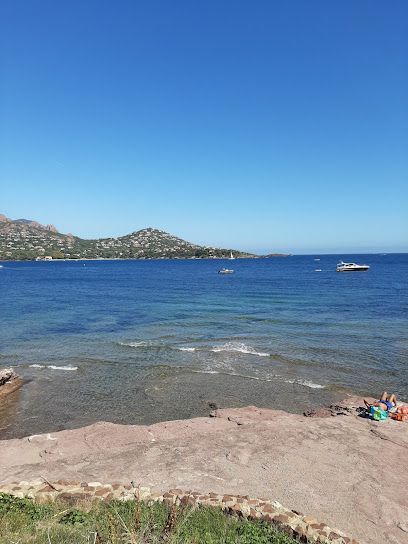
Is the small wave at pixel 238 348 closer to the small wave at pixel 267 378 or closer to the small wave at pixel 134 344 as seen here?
the small wave at pixel 267 378

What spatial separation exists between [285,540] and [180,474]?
4.03 m

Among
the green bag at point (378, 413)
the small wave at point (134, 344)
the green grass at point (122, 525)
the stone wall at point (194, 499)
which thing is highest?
the green grass at point (122, 525)

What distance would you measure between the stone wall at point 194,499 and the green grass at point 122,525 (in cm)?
29

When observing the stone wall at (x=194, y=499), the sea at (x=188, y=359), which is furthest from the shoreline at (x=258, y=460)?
the sea at (x=188, y=359)

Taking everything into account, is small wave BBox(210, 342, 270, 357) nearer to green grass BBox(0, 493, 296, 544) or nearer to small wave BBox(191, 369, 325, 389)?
small wave BBox(191, 369, 325, 389)

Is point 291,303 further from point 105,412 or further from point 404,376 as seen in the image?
point 105,412

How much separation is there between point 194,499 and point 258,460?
3.48 meters

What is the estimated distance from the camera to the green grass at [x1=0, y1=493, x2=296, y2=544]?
24.0ft

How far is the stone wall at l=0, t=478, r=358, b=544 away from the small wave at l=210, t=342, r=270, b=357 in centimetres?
1765

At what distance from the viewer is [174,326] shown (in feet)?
120

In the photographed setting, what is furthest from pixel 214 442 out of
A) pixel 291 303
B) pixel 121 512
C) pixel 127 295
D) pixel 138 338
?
pixel 127 295

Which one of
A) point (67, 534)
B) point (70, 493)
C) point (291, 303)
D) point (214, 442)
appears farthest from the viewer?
point (291, 303)

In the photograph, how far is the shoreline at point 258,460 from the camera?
9781 mm

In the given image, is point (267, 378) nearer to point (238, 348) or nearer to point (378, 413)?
point (238, 348)
